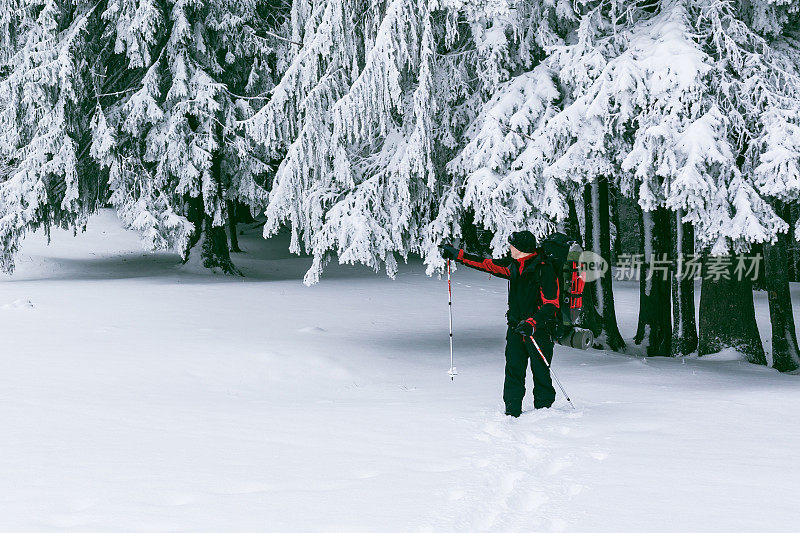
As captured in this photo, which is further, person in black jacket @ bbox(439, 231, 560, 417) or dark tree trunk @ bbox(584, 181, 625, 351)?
dark tree trunk @ bbox(584, 181, 625, 351)

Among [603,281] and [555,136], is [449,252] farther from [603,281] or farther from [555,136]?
[603,281]

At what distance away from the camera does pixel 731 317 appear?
12438 millimetres

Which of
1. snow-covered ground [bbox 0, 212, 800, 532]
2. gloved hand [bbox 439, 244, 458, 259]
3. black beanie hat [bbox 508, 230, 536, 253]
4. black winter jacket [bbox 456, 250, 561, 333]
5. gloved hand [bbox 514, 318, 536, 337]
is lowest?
snow-covered ground [bbox 0, 212, 800, 532]

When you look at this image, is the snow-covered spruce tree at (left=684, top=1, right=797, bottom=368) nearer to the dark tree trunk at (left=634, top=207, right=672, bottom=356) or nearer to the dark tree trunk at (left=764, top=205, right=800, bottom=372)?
the dark tree trunk at (left=634, top=207, right=672, bottom=356)

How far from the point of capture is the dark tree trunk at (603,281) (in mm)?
14673

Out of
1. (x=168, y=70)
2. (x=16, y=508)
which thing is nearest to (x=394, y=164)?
(x=16, y=508)

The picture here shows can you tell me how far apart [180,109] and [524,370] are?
48.1ft

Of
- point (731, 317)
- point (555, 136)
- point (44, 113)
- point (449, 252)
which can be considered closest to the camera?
point (449, 252)

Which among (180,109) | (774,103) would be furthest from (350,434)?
(180,109)

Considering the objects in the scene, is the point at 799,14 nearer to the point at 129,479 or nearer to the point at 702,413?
the point at 702,413

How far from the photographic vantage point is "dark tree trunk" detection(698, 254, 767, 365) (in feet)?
40.3

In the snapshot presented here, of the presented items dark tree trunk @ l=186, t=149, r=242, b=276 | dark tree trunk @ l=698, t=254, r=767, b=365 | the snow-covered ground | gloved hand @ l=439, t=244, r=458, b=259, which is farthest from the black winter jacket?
dark tree trunk @ l=186, t=149, r=242, b=276

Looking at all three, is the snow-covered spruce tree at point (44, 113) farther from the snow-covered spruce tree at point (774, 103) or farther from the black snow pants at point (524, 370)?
the snow-covered spruce tree at point (774, 103)

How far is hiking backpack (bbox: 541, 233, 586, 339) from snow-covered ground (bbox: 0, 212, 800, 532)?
2.77 ft
